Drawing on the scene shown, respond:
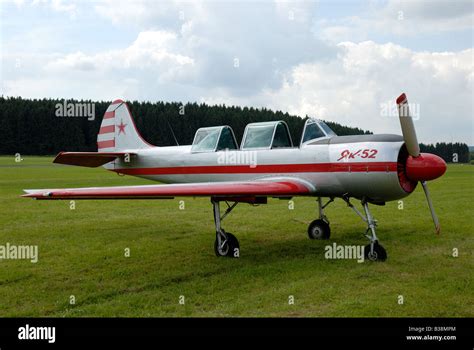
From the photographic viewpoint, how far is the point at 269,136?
10594 millimetres

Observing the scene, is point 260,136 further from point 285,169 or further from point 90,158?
point 90,158

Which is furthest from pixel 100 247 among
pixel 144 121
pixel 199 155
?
pixel 144 121

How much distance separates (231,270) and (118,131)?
291 inches

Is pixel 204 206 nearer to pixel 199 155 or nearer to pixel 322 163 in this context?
pixel 199 155

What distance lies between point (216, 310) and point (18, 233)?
866 centimetres

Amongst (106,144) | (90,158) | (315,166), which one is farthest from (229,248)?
(106,144)

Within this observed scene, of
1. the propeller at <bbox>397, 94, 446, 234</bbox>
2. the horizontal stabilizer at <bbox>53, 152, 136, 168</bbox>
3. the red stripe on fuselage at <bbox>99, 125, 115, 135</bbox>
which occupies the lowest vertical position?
the propeller at <bbox>397, 94, 446, 234</bbox>

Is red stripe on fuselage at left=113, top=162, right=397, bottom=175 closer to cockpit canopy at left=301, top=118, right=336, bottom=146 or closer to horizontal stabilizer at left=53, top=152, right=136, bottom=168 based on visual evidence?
cockpit canopy at left=301, top=118, right=336, bottom=146

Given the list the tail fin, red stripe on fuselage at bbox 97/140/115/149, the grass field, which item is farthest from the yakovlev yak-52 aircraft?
red stripe on fuselage at bbox 97/140/115/149

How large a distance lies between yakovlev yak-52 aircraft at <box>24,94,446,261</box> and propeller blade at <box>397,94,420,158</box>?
0.06ft

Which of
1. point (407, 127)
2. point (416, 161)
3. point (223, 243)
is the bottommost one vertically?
point (223, 243)

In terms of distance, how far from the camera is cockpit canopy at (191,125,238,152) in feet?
37.3

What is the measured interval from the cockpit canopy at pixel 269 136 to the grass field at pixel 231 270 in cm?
240

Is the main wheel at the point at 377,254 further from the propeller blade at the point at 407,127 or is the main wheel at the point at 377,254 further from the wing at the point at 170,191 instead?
the propeller blade at the point at 407,127
